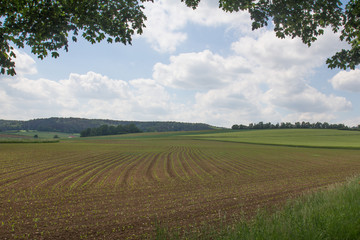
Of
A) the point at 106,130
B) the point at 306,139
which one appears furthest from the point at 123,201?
the point at 106,130

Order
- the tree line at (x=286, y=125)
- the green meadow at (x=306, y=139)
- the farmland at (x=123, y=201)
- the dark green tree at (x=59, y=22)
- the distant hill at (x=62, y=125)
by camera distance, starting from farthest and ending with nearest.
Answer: the distant hill at (x=62, y=125) < the tree line at (x=286, y=125) < the green meadow at (x=306, y=139) < the farmland at (x=123, y=201) < the dark green tree at (x=59, y=22)

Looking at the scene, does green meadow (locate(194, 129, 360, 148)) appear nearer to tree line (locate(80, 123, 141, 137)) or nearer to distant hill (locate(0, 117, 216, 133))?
tree line (locate(80, 123, 141, 137))

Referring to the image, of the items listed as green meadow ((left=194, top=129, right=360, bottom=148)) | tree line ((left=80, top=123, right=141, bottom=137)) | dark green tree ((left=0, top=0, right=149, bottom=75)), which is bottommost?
green meadow ((left=194, top=129, right=360, bottom=148))

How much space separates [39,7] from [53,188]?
1171 cm

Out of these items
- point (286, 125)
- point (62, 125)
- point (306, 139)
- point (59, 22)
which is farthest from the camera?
point (62, 125)

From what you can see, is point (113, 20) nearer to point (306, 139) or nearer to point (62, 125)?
point (306, 139)

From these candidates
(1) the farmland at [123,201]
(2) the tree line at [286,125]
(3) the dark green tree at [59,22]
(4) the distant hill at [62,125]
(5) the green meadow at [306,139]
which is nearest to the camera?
(3) the dark green tree at [59,22]

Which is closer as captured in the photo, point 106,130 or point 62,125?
point 106,130

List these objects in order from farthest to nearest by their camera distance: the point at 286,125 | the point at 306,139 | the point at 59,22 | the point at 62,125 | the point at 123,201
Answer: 1. the point at 62,125
2. the point at 286,125
3. the point at 306,139
4. the point at 123,201
5. the point at 59,22

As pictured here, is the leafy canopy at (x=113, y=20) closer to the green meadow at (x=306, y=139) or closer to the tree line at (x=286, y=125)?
the green meadow at (x=306, y=139)

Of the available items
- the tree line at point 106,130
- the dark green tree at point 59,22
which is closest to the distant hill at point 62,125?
the tree line at point 106,130

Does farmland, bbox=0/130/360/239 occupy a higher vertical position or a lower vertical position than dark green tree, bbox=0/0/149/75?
lower

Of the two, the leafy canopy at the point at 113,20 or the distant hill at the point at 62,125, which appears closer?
the leafy canopy at the point at 113,20

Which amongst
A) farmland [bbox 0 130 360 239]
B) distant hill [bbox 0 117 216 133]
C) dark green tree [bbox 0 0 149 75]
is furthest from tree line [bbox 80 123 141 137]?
dark green tree [bbox 0 0 149 75]
